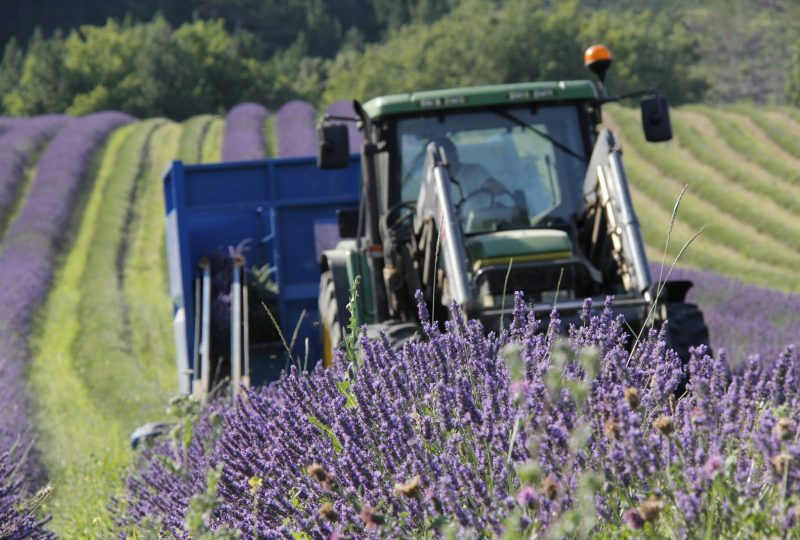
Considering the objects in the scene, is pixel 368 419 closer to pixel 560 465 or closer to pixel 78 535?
pixel 560 465

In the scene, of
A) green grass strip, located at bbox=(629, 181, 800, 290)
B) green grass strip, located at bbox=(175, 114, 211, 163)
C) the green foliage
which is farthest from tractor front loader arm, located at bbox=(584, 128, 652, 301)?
the green foliage

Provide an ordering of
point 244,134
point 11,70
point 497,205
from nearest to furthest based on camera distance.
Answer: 1. point 497,205
2. point 244,134
3. point 11,70

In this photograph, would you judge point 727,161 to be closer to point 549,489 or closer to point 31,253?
point 31,253

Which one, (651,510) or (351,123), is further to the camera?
(351,123)

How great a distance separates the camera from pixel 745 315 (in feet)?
40.1

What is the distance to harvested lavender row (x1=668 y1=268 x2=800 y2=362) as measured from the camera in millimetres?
10453

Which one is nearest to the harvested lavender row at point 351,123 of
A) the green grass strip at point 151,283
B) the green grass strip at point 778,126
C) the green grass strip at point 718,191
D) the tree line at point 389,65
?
the green grass strip at point 151,283

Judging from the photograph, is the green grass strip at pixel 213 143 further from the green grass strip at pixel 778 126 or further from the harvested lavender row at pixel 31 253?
the green grass strip at pixel 778 126

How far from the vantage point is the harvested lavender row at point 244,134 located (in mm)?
30766

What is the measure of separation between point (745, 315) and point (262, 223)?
4814mm

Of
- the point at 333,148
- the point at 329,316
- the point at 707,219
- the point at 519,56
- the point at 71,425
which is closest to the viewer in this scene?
the point at 333,148

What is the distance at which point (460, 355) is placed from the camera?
3400mm

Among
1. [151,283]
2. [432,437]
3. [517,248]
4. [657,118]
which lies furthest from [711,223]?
[432,437]

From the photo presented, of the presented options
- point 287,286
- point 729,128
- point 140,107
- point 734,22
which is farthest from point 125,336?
point 734,22
